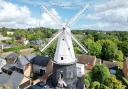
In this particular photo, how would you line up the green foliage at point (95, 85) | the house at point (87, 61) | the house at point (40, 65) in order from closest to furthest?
1. the green foliage at point (95, 85)
2. the house at point (40, 65)
3. the house at point (87, 61)

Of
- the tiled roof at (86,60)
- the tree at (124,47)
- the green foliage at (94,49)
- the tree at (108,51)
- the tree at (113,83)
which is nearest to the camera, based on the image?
the tree at (113,83)

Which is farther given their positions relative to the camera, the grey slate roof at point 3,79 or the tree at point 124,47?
the tree at point 124,47

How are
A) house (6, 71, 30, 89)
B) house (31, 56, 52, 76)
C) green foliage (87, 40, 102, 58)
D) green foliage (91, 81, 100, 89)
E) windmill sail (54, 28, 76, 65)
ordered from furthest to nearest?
green foliage (87, 40, 102, 58) < house (31, 56, 52, 76) < green foliage (91, 81, 100, 89) < house (6, 71, 30, 89) < windmill sail (54, 28, 76, 65)

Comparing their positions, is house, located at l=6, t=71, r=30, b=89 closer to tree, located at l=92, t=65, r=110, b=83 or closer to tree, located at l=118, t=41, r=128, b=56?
tree, located at l=92, t=65, r=110, b=83

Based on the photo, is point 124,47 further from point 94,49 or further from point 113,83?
point 113,83

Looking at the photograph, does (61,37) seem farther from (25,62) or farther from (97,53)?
(97,53)

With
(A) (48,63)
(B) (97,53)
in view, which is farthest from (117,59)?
(A) (48,63)

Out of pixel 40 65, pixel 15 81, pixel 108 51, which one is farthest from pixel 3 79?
pixel 108 51

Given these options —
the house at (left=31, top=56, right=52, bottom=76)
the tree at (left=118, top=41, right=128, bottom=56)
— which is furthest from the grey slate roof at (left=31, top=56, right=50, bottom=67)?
the tree at (left=118, top=41, right=128, bottom=56)

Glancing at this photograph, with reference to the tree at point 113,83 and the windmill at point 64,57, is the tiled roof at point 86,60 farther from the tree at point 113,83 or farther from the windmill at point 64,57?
the windmill at point 64,57

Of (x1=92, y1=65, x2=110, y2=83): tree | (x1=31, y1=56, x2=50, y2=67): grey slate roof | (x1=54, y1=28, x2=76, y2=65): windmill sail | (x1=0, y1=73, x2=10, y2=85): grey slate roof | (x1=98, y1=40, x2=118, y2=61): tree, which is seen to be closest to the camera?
(x1=54, y1=28, x2=76, y2=65): windmill sail

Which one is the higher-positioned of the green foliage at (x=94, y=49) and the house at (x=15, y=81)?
the green foliage at (x=94, y=49)

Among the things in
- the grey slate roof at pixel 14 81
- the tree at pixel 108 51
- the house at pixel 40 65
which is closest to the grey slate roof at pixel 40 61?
the house at pixel 40 65
